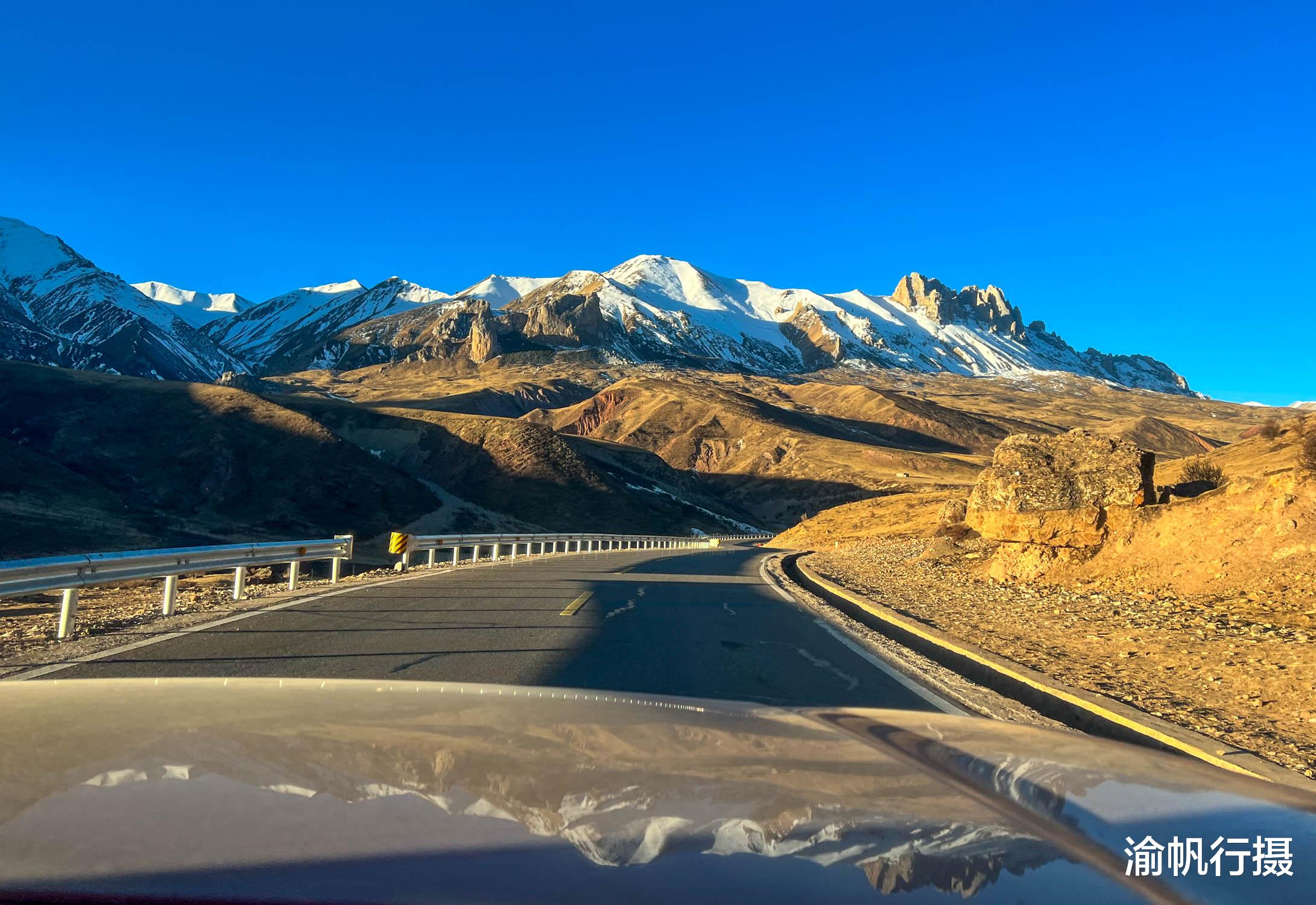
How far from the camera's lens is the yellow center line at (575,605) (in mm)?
13513

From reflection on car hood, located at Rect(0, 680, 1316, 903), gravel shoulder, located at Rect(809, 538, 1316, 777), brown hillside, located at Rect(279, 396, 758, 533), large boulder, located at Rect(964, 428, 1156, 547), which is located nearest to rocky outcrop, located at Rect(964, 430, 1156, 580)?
large boulder, located at Rect(964, 428, 1156, 547)

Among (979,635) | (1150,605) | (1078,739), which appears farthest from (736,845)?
(1150,605)

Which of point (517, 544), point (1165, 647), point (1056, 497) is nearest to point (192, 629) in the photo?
point (1165, 647)

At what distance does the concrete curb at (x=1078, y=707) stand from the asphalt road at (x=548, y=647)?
0.93 meters

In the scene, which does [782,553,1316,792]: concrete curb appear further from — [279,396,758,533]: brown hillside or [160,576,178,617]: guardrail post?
[279,396,758,533]: brown hillside

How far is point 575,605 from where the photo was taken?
15.0 metres

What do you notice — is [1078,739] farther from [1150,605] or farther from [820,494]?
[820,494]

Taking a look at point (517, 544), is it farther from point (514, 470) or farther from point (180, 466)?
point (514, 470)

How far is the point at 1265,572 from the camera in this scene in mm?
12539

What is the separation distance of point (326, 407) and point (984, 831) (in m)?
113

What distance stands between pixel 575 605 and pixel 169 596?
5996 mm

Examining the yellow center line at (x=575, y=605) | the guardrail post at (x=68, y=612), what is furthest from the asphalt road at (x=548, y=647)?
the guardrail post at (x=68, y=612)

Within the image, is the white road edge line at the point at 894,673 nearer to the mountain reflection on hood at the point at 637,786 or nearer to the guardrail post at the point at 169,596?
the mountain reflection on hood at the point at 637,786

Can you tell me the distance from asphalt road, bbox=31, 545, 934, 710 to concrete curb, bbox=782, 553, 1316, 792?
3.05 feet
